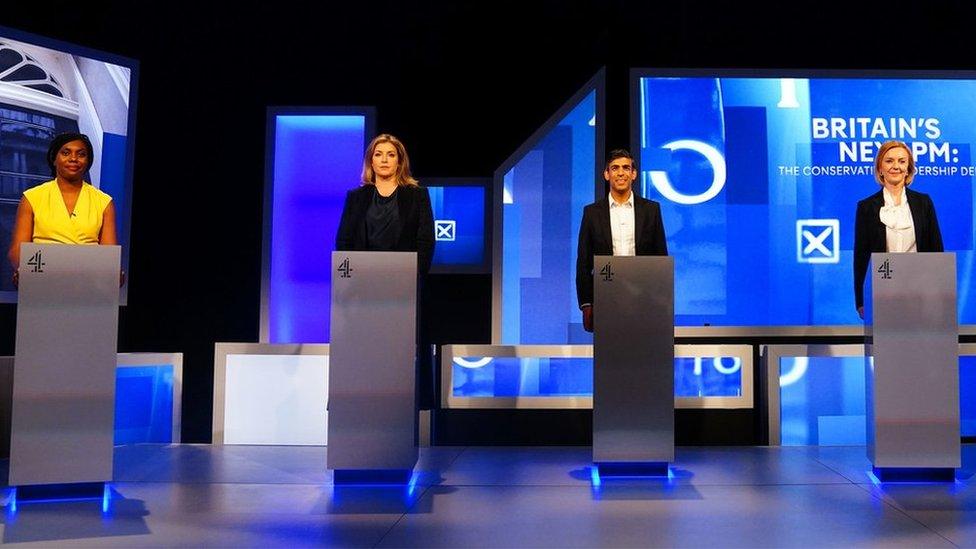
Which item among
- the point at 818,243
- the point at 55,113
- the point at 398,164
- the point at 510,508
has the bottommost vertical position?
the point at 510,508

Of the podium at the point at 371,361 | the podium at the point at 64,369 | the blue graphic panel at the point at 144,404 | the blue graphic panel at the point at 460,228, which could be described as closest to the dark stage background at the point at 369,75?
the blue graphic panel at the point at 460,228

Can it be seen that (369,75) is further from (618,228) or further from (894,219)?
(894,219)

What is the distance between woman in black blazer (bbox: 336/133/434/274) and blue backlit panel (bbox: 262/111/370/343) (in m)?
1.74

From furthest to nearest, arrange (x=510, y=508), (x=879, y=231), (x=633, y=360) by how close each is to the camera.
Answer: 1. (x=879, y=231)
2. (x=633, y=360)
3. (x=510, y=508)

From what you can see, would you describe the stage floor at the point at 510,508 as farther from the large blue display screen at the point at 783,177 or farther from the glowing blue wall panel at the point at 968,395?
the large blue display screen at the point at 783,177

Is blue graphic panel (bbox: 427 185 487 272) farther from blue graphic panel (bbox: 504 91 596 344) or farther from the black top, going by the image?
the black top

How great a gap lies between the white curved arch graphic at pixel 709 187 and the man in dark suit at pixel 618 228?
1.35m

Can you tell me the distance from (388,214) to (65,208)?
1224 mm

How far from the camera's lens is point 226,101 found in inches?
219

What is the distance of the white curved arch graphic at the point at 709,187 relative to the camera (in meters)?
5.23

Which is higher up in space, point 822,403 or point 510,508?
point 822,403

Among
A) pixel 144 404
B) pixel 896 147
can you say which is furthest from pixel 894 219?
pixel 144 404

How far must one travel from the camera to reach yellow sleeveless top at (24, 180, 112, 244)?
10.7ft

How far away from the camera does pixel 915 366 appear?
345 centimetres
